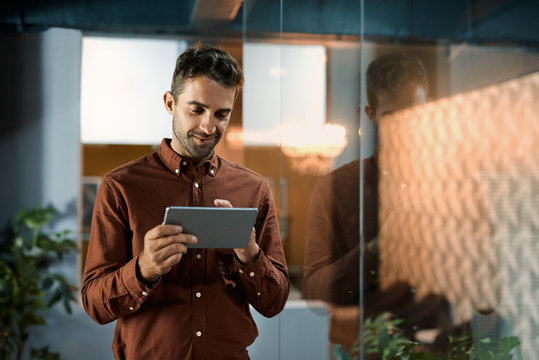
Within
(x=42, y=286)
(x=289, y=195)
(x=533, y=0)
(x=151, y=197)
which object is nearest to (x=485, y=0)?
(x=533, y=0)

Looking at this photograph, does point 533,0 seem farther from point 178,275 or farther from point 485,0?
point 178,275

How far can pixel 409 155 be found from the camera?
152cm

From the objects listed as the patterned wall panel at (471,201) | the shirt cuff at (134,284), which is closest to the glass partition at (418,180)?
the patterned wall panel at (471,201)

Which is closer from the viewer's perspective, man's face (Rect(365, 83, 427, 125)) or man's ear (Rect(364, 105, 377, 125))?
man's face (Rect(365, 83, 427, 125))

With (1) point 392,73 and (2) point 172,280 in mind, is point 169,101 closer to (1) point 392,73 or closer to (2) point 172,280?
(2) point 172,280

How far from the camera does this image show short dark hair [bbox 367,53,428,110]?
1.50m

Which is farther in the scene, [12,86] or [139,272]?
[12,86]

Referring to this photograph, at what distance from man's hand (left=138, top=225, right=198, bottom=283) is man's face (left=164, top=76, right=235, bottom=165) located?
304 mm

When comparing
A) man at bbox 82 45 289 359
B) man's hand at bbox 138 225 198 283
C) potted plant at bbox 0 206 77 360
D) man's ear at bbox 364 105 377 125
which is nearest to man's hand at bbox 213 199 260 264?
man at bbox 82 45 289 359

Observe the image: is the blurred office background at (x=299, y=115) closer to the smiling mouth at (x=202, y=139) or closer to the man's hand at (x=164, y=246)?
the smiling mouth at (x=202, y=139)

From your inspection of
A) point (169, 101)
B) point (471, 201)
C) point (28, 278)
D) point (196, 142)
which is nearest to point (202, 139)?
point (196, 142)

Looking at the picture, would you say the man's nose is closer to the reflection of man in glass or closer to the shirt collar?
the shirt collar

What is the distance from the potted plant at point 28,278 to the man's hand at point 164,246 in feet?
9.44

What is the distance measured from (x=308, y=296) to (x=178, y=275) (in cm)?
64
